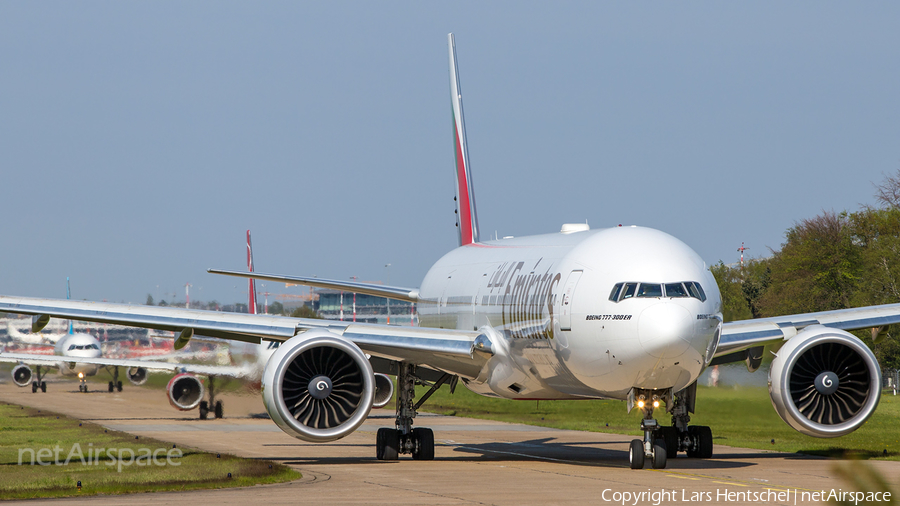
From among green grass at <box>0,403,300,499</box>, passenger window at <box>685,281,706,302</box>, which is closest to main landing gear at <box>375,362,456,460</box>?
green grass at <box>0,403,300,499</box>

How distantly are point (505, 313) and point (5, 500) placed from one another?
8.85 m

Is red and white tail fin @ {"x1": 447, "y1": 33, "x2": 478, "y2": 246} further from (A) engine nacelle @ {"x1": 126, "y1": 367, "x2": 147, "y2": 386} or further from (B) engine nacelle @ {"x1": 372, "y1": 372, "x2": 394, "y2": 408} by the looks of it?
(A) engine nacelle @ {"x1": 126, "y1": 367, "x2": 147, "y2": 386}

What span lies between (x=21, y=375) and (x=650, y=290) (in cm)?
4587

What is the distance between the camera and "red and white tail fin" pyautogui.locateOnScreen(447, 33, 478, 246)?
28812 millimetres

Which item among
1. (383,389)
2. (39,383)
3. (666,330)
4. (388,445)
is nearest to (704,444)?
(666,330)

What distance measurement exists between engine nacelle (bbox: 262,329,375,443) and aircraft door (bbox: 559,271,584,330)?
3018 millimetres

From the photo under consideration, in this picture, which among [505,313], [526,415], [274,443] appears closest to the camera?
[505,313]

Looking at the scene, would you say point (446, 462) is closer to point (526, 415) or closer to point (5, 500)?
point (5, 500)

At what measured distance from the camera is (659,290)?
51.8 ft

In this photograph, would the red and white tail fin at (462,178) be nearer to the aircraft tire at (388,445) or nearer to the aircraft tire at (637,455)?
the aircraft tire at (388,445)

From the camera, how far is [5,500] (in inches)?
538

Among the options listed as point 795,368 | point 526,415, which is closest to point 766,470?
point 795,368

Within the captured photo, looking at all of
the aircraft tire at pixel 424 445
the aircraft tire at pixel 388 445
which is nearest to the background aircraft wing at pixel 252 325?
the aircraft tire at pixel 388 445

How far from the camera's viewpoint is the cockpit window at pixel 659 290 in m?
15.8
